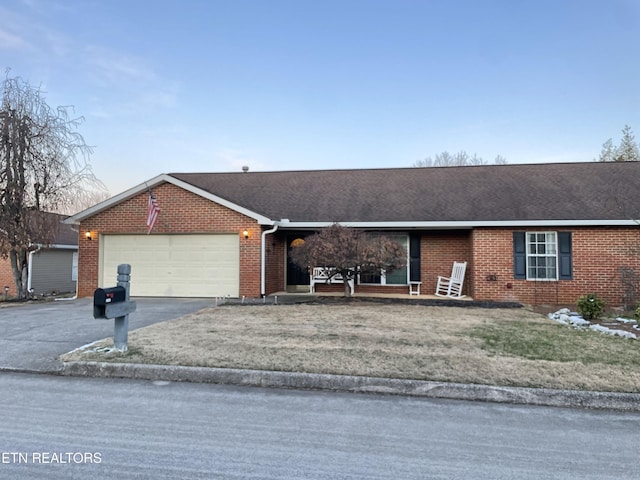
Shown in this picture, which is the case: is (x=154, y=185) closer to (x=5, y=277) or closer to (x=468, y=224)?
(x=468, y=224)

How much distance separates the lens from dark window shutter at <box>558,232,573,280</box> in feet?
36.5

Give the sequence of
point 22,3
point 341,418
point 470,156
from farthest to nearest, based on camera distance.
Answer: point 470,156, point 22,3, point 341,418

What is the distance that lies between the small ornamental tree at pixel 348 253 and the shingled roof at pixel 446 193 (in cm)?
212

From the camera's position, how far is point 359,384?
4434 mm

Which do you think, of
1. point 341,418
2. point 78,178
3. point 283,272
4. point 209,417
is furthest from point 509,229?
point 78,178

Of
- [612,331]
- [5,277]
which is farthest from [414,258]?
[5,277]

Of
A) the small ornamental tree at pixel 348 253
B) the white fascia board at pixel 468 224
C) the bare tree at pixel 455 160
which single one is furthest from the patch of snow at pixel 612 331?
the bare tree at pixel 455 160

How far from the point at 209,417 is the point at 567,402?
3.67 metres

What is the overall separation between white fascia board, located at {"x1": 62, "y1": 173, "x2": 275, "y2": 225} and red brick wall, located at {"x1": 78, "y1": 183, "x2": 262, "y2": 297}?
15 cm

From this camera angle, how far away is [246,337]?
A: 650cm

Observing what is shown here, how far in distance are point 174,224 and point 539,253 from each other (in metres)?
11.1

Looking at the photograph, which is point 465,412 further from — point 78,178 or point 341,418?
point 78,178

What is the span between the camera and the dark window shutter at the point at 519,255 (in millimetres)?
11375

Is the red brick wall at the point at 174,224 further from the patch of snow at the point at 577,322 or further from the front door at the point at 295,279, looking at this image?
the patch of snow at the point at 577,322
